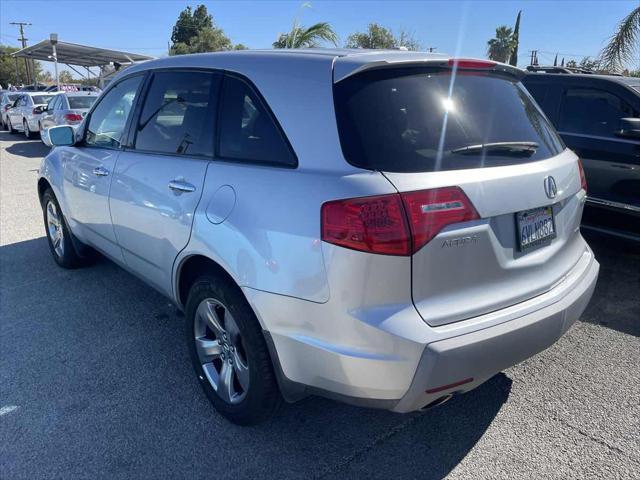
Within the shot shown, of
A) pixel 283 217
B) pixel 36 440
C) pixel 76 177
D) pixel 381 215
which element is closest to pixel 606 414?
pixel 381 215

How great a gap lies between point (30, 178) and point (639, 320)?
1011 cm

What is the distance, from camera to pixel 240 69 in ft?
8.83

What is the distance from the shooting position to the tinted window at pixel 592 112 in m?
5.09

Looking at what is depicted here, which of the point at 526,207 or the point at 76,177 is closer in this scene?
the point at 526,207

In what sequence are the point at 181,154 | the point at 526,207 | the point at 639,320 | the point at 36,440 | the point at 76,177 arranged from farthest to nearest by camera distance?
the point at 76,177, the point at 639,320, the point at 181,154, the point at 36,440, the point at 526,207

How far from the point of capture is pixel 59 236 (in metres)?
5.05

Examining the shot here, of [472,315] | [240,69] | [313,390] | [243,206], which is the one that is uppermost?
[240,69]

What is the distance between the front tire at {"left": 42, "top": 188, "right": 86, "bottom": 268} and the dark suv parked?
485 cm

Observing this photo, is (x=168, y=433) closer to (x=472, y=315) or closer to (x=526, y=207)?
(x=472, y=315)

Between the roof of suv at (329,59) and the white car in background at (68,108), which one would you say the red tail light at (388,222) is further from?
the white car in background at (68,108)

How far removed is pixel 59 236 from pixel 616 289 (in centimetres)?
509

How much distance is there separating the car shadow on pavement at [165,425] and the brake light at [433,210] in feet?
3.90

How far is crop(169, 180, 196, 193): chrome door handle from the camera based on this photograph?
2.76m

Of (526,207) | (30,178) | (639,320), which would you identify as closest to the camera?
(526,207)
